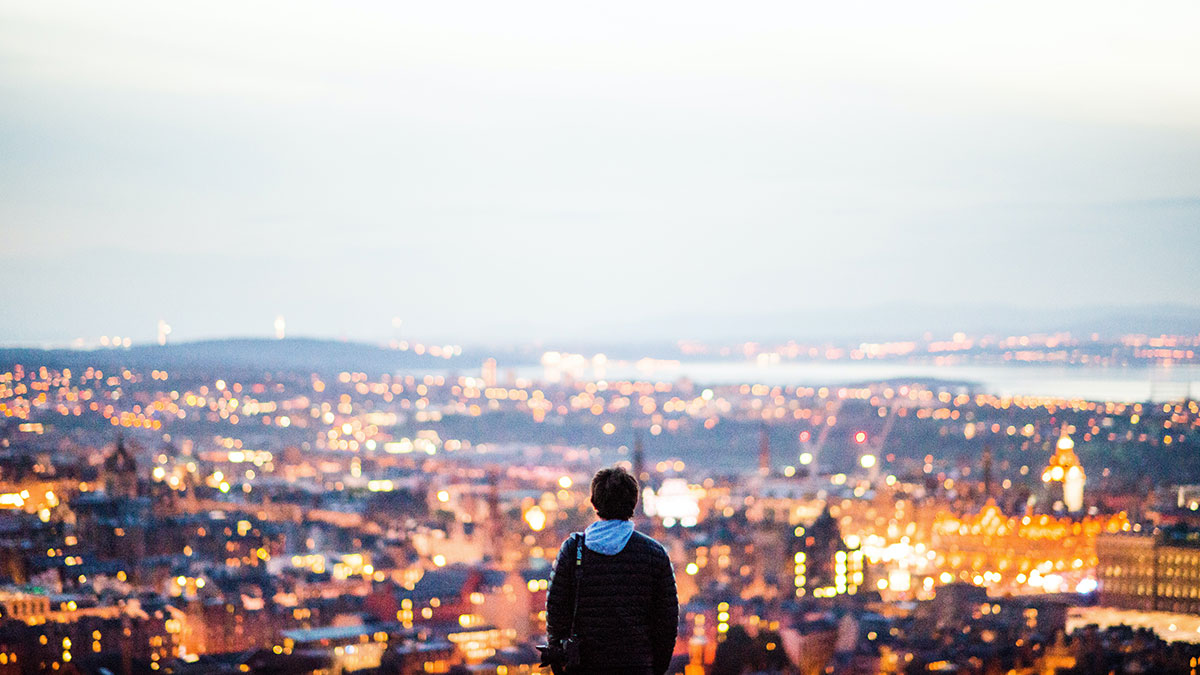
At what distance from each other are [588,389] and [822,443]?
1138 cm

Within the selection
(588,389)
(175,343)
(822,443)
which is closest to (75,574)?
(175,343)

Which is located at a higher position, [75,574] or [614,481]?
[614,481]

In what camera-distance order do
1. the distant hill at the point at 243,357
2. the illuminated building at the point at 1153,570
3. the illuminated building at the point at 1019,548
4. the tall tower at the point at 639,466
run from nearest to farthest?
the illuminated building at the point at 1153,570 → the illuminated building at the point at 1019,548 → the distant hill at the point at 243,357 → the tall tower at the point at 639,466

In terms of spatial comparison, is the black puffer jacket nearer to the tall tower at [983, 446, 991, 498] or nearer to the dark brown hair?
the dark brown hair

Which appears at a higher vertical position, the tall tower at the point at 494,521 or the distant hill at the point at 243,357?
the distant hill at the point at 243,357

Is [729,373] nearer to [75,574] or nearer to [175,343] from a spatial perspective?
[175,343]

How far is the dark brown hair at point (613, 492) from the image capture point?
2.22 m

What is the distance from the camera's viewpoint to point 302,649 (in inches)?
508

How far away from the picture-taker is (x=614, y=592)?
228 centimetres

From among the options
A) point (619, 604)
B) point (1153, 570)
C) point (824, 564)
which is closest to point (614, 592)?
point (619, 604)

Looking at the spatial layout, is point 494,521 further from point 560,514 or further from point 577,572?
point 577,572

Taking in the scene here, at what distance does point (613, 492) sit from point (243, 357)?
31.8m

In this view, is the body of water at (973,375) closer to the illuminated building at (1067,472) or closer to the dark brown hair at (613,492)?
the illuminated building at (1067,472)

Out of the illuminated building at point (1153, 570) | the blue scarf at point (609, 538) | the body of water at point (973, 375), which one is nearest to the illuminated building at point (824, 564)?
the illuminated building at point (1153, 570)
